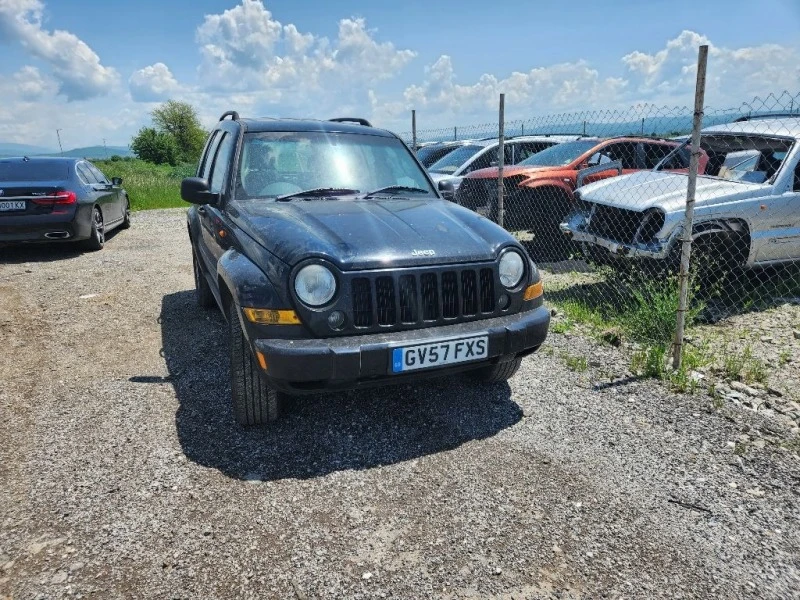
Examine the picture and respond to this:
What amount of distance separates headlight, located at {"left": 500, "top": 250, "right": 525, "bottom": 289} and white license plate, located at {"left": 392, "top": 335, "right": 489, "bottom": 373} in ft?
1.33

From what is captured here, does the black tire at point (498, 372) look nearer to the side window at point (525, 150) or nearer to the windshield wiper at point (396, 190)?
the windshield wiper at point (396, 190)

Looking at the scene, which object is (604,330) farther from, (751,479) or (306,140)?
(306,140)

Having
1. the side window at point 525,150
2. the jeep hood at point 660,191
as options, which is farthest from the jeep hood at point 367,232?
the side window at point 525,150

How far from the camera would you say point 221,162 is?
415cm

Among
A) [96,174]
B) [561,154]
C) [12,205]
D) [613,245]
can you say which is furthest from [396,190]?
[96,174]

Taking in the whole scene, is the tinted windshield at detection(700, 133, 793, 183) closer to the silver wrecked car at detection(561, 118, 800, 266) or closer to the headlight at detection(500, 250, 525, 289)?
the silver wrecked car at detection(561, 118, 800, 266)

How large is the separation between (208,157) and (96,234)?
5.04 m

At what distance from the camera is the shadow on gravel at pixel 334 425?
9.44 feet


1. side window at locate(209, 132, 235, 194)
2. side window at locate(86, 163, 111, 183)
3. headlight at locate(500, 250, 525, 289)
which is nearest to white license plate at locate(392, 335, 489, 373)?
headlight at locate(500, 250, 525, 289)

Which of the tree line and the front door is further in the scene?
the tree line

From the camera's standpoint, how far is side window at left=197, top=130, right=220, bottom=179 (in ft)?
15.2

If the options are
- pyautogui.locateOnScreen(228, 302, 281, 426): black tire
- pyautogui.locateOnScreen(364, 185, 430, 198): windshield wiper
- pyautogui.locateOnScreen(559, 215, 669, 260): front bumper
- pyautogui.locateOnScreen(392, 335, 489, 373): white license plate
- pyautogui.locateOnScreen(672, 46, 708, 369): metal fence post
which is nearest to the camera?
pyautogui.locateOnScreen(392, 335, 489, 373): white license plate

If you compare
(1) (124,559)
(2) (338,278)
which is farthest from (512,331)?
(1) (124,559)

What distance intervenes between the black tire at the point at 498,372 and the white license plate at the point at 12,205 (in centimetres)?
721
